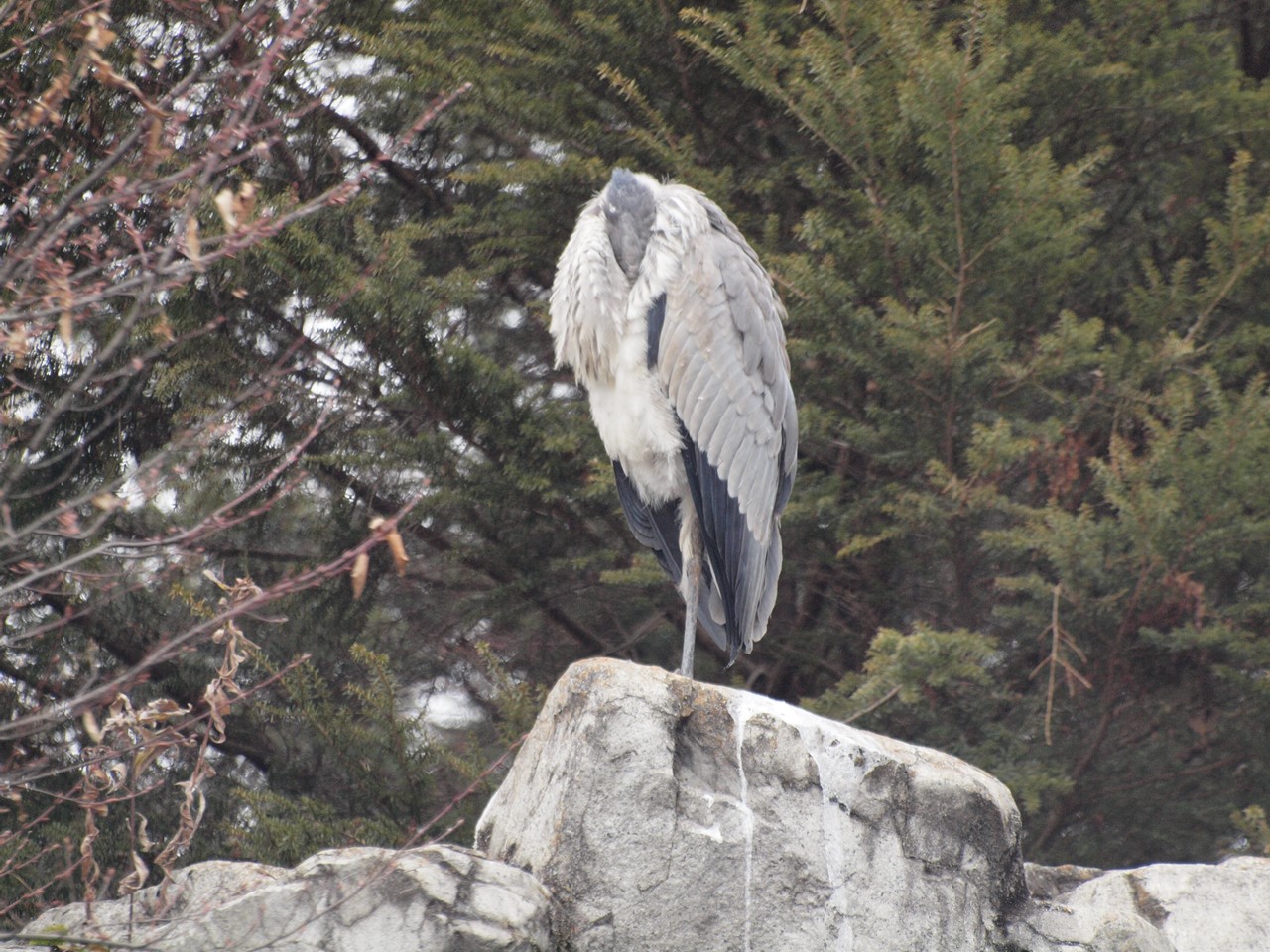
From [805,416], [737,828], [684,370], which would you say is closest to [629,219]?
[684,370]

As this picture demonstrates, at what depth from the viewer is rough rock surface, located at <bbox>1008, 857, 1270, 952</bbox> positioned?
465cm

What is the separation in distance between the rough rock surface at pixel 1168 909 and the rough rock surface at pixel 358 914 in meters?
1.71

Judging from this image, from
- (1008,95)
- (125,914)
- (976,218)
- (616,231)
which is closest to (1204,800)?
(976,218)

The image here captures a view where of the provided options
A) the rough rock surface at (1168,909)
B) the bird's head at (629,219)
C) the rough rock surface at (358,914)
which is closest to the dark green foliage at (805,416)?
the rough rock surface at (1168,909)

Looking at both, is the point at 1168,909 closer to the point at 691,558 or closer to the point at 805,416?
the point at 691,558

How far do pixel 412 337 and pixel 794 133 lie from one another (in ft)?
8.38

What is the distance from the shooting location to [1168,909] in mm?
4828

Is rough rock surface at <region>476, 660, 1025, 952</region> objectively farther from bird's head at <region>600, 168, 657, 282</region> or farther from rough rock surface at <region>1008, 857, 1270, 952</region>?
bird's head at <region>600, 168, 657, 282</region>

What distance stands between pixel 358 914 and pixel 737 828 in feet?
3.97

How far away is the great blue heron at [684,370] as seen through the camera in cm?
560

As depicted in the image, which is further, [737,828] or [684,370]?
[684,370]

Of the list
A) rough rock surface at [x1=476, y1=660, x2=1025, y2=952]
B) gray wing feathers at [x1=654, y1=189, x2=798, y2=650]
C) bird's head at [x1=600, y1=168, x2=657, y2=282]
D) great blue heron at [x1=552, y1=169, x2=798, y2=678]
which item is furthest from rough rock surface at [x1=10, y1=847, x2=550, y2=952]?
bird's head at [x1=600, y1=168, x2=657, y2=282]

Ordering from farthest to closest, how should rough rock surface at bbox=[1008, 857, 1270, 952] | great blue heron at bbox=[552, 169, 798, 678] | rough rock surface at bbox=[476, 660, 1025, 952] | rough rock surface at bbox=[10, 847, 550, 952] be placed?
great blue heron at bbox=[552, 169, 798, 678]
rough rock surface at bbox=[1008, 857, 1270, 952]
rough rock surface at bbox=[476, 660, 1025, 952]
rough rock surface at bbox=[10, 847, 550, 952]

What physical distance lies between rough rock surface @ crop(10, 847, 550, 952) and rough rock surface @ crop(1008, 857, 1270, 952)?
1.71m
